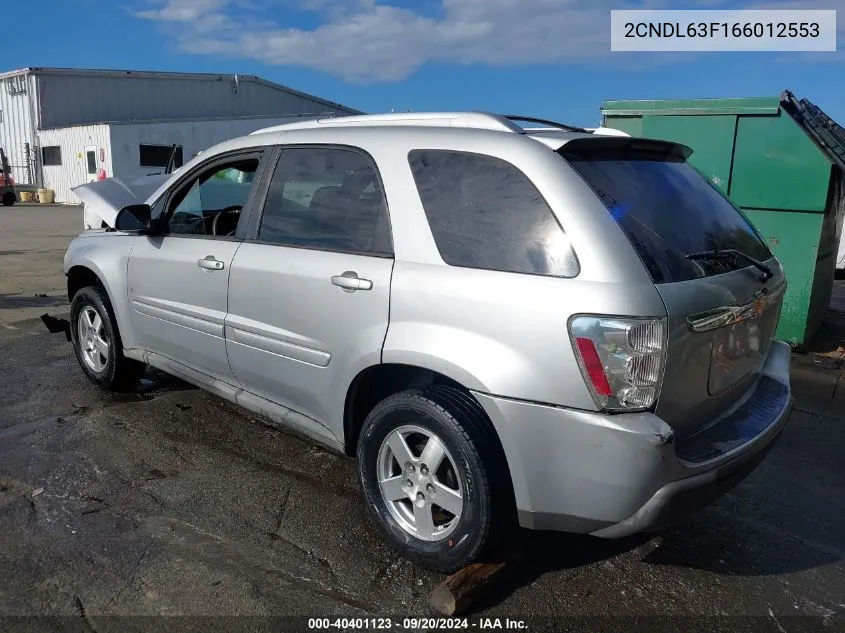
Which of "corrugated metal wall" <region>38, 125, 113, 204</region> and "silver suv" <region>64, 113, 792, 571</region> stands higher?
"corrugated metal wall" <region>38, 125, 113, 204</region>

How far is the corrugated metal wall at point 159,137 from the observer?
25.9 metres

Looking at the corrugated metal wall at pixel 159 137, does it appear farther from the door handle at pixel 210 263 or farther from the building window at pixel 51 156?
the door handle at pixel 210 263

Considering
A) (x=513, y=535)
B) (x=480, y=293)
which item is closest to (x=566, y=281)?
(x=480, y=293)

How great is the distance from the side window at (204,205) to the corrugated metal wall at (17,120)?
29.7 metres

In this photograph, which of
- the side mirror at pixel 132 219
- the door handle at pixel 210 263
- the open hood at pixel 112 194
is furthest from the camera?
the open hood at pixel 112 194

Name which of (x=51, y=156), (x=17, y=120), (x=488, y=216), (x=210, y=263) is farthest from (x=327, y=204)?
(x=17, y=120)

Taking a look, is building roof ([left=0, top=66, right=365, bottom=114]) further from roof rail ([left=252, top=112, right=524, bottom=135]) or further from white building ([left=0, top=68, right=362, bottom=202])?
roof rail ([left=252, top=112, right=524, bottom=135])

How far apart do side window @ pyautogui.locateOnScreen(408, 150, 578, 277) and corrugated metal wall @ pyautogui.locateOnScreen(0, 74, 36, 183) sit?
31636 mm

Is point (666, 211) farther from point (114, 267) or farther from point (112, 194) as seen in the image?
point (112, 194)

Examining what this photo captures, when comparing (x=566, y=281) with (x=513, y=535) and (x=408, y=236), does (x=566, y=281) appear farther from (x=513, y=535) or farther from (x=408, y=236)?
(x=513, y=535)

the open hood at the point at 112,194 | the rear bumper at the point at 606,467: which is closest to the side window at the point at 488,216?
the rear bumper at the point at 606,467

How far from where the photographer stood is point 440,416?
8.56 feet

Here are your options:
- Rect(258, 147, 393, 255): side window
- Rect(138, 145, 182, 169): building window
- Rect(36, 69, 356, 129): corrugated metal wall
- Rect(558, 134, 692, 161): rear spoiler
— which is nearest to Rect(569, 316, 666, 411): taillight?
Rect(558, 134, 692, 161): rear spoiler

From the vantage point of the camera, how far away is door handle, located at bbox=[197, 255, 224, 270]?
369 cm
